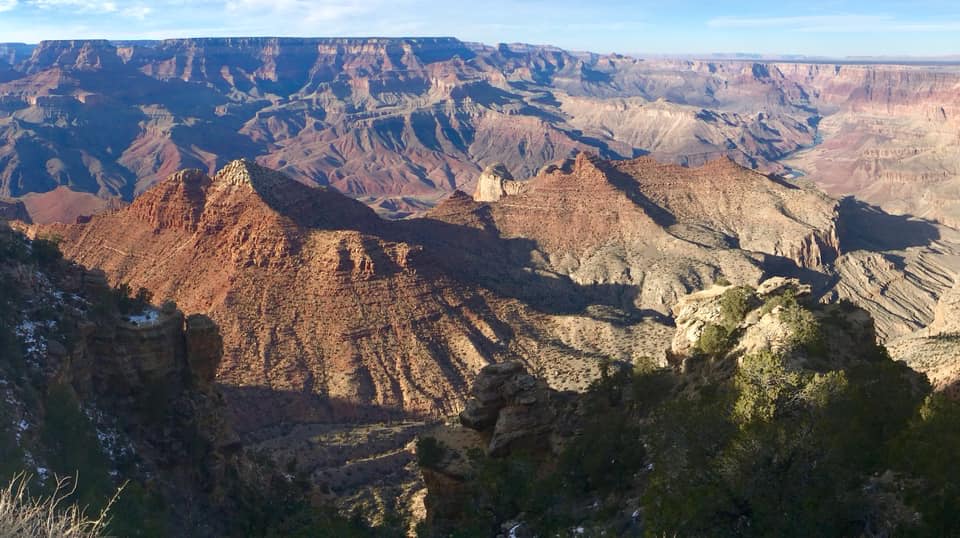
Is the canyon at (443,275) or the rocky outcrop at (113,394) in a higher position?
the rocky outcrop at (113,394)

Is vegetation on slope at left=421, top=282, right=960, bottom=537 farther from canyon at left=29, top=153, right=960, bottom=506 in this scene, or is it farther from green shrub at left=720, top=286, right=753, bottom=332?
canyon at left=29, top=153, right=960, bottom=506

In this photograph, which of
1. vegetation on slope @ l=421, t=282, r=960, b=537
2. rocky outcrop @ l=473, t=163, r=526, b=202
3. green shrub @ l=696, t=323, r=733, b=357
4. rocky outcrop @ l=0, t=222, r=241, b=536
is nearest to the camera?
vegetation on slope @ l=421, t=282, r=960, b=537

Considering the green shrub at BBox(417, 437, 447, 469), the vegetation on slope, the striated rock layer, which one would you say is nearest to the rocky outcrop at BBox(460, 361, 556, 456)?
the green shrub at BBox(417, 437, 447, 469)

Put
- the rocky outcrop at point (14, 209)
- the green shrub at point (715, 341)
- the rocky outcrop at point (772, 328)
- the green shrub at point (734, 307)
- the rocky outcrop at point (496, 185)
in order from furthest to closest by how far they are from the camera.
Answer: the rocky outcrop at point (496, 185) < the rocky outcrop at point (14, 209) < the green shrub at point (734, 307) < the green shrub at point (715, 341) < the rocky outcrop at point (772, 328)

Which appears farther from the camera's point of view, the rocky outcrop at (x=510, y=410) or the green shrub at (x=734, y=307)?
the green shrub at (x=734, y=307)

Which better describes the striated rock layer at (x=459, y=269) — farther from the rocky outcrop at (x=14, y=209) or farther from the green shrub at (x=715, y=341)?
the rocky outcrop at (x=14, y=209)

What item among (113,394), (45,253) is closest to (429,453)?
(113,394)

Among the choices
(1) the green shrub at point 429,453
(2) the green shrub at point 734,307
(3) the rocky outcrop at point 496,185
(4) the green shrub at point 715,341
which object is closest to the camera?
(4) the green shrub at point 715,341

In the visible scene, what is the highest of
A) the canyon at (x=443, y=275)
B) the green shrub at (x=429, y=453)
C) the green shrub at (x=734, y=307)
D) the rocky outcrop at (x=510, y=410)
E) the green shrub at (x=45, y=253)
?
the green shrub at (x=45, y=253)

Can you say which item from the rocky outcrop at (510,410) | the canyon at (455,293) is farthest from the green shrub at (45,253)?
the rocky outcrop at (510,410)

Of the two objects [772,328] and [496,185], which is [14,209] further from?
[772,328]

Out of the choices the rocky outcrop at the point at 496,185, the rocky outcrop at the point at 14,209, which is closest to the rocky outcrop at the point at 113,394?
the rocky outcrop at the point at 14,209
